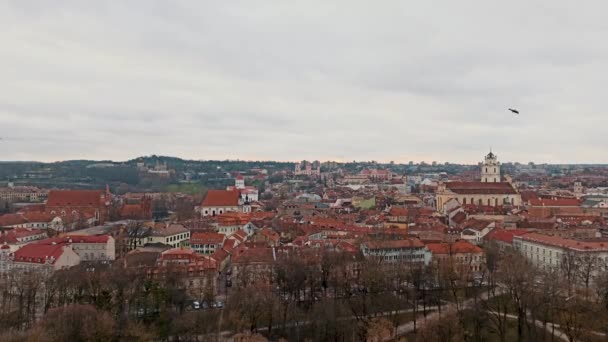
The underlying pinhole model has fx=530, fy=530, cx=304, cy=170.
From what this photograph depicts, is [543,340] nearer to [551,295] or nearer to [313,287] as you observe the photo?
[551,295]

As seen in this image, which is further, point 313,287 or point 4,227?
point 4,227

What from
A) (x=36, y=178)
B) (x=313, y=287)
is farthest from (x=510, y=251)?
(x=36, y=178)

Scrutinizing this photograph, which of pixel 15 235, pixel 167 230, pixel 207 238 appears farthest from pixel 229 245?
pixel 15 235

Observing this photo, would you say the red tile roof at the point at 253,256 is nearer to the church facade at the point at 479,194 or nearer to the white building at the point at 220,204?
the white building at the point at 220,204

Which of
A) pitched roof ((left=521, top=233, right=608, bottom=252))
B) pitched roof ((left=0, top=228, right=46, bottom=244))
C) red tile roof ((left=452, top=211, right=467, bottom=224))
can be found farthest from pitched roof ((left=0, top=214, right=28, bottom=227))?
pitched roof ((left=521, top=233, right=608, bottom=252))

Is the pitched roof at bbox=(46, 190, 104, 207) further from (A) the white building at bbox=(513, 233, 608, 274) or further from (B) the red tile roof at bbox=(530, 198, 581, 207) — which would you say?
(B) the red tile roof at bbox=(530, 198, 581, 207)
